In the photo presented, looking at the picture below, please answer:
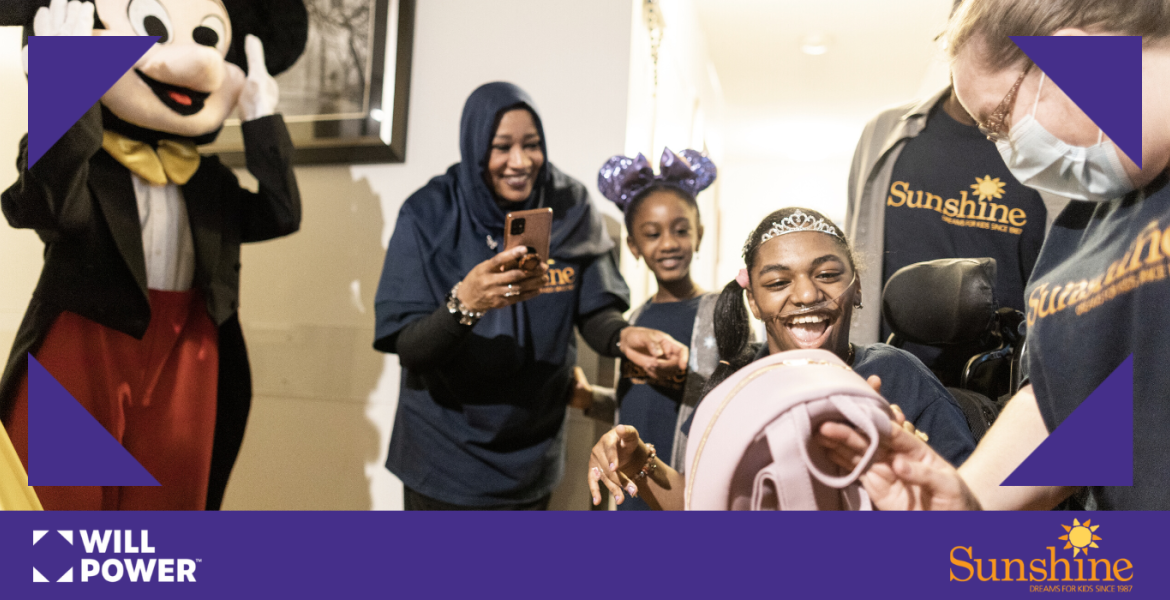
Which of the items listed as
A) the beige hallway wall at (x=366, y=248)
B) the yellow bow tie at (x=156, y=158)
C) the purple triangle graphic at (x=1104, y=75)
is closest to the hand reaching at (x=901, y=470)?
the purple triangle graphic at (x=1104, y=75)

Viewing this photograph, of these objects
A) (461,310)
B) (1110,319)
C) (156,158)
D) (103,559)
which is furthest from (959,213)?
(156,158)

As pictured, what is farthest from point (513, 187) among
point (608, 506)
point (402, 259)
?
point (608, 506)

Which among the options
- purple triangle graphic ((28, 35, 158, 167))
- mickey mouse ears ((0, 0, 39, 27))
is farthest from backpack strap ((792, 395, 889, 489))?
mickey mouse ears ((0, 0, 39, 27))

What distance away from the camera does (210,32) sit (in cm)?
72

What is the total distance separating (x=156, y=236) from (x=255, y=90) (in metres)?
0.22

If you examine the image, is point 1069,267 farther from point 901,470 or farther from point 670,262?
point 670,262

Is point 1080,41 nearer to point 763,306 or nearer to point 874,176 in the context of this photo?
point 874,176

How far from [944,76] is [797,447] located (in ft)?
1.05

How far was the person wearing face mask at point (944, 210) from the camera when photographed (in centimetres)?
45

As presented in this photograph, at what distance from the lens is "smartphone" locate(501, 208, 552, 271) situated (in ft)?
1.99

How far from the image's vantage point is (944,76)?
48cm

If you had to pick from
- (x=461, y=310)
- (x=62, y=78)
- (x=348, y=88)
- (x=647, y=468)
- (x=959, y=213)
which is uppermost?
(x=348, y=88)

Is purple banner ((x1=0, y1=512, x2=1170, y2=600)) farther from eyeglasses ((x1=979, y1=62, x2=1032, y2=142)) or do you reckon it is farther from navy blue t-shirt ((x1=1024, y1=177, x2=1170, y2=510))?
eyeglasses ((x1=979, y1=62, x2=1032, y2=142))

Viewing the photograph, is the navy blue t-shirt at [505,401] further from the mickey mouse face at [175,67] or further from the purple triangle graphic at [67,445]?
the mickey mouse face at [175,67]
